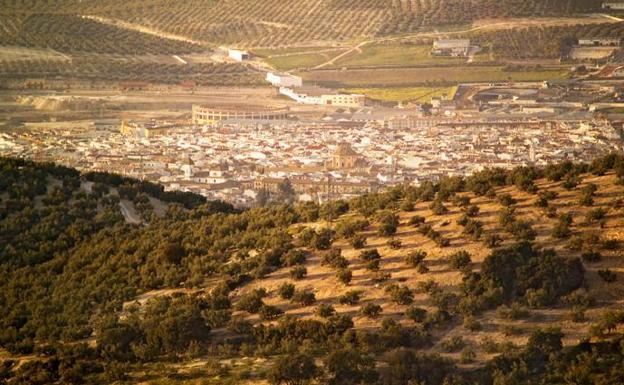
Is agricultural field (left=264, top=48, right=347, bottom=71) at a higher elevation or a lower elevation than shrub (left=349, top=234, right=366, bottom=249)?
lower

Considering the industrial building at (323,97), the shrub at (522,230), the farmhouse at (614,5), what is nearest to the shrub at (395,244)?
the shrub at (522,230)

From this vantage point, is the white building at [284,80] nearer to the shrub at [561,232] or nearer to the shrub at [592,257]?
the shrub at [561,232]

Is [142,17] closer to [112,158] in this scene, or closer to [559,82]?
[559,82]

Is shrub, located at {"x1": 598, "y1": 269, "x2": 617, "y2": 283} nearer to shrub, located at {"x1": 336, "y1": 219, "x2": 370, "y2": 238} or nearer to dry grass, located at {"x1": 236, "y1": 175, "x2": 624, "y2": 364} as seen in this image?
dry grass, located at {"x1": 236, "y1": 175, "x2": 624, "y2": 364}

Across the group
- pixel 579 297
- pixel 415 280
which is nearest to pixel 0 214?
pixel 415 280

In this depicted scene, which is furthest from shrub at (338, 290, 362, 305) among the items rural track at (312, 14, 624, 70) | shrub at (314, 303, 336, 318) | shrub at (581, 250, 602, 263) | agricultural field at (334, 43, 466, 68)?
rural track at (312, 14, 624, 70)

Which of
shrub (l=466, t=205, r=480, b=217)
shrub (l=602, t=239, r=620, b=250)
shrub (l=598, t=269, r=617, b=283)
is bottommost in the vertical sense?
shrub (l=598, t=269, r=617, b=283)
